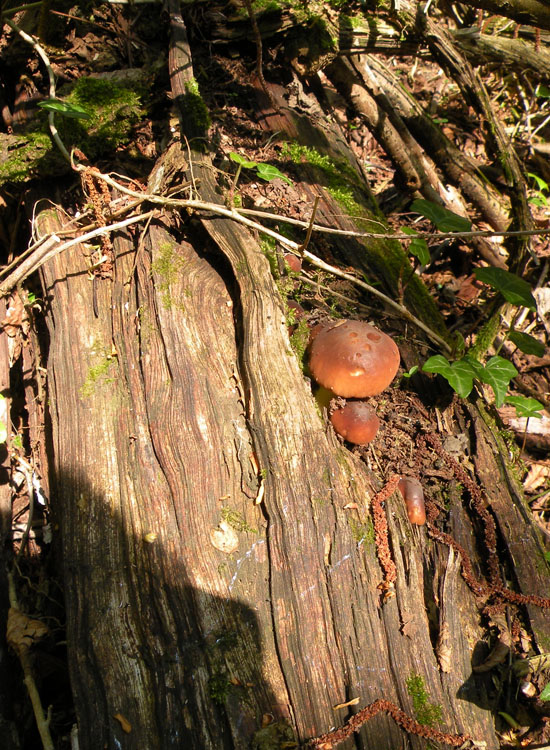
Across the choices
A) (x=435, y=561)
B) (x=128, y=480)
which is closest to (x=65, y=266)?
(x=128, y=480)

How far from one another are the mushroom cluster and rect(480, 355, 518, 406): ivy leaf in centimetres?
50

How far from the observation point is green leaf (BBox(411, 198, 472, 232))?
3104mm

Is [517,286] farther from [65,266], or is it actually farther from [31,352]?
[31,352]

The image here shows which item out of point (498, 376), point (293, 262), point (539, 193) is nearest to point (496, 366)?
point (498, 376)

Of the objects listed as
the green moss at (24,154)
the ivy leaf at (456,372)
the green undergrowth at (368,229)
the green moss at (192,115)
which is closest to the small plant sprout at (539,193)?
the green undergrowth at (368,229)

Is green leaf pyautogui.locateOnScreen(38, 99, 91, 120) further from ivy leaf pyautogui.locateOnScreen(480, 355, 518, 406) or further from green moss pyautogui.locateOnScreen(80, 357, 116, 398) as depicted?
ivy leaf pyautogui.locateOnScreen(480, 355, 518, 406)

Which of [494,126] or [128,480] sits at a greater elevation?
[494,126]

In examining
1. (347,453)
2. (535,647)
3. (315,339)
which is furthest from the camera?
(315,339)

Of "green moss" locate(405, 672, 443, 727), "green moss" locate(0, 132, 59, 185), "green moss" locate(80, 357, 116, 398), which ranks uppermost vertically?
"green moss" locate(0, 132, 59, 185)

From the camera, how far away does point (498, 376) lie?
2697 millimetres

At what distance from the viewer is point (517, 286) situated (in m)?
3.04

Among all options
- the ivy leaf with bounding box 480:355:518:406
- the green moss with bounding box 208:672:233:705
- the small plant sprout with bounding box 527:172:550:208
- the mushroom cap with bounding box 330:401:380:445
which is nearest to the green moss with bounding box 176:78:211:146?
the mushroom cap with bounding box 330:401:380:445

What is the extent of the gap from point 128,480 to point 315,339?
3.91ft

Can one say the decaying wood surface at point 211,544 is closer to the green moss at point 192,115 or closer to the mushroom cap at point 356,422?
the mushroom cap at point 356,422
